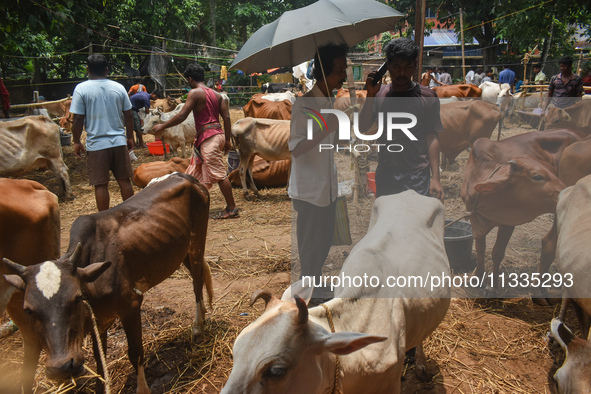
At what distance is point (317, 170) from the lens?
11.6 feet

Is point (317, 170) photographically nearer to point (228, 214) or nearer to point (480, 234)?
point (480, 234)

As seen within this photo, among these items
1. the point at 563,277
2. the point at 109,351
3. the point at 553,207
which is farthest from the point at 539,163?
the point at 109,351

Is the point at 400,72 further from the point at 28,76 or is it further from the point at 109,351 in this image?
the point at 28,76

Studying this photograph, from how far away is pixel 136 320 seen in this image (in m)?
3.07

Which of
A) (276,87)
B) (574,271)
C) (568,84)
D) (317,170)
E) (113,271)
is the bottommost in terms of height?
(574,271)

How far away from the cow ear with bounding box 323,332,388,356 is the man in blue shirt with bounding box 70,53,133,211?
4112 millimetres

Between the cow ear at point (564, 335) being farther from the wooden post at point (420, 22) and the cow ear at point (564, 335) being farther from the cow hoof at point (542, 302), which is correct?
the wooden post at point (420, 22)

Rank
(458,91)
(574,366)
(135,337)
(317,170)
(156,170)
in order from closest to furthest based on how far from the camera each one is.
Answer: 1. (574,366)
2. (135,337)
3. (317,170)
4. (156,170)
5. (458,91)

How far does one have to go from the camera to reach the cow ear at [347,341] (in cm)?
179

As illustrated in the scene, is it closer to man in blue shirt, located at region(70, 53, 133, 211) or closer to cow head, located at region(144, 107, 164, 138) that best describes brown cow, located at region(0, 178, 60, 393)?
man in blue shirt, located at region(70, 53, 133, 211)

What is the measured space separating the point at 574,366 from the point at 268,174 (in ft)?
23.9

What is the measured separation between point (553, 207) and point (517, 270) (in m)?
1.08

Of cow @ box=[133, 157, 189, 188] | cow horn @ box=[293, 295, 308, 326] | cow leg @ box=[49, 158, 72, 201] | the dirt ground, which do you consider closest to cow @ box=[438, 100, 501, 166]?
the dirt ground

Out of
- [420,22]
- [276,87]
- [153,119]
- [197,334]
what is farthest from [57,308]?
[276,87]
